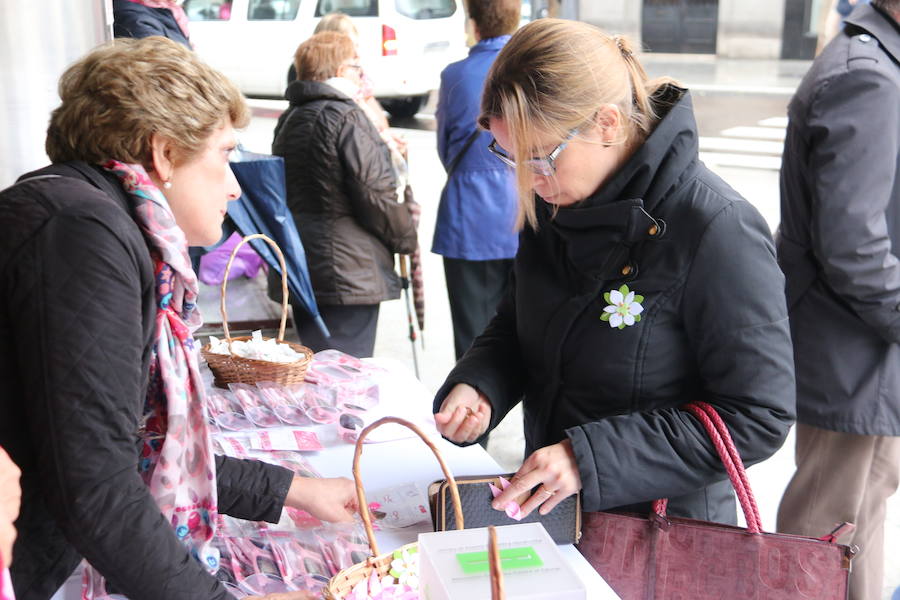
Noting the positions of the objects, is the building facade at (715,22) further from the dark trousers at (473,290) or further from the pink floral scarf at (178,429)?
the pink floral scarf at (178,429)

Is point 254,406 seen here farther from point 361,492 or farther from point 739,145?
point 739,145

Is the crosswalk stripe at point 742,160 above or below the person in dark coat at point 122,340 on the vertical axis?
below

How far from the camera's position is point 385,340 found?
514cm

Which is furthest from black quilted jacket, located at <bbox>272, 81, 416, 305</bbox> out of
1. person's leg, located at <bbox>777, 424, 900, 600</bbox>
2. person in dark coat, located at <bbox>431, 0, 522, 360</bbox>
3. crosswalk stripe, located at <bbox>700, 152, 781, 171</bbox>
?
crosswalk stripe, located at <bbox>700, 152, 781, 171</bbox>

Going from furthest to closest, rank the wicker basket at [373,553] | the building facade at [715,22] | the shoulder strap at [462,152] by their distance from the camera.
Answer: the building facade at [715,22], the shoulder strap at [462,152], the wicker basket at [373,553]

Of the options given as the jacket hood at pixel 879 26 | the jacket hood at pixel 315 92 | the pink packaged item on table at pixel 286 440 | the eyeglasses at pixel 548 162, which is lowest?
the pink packaged item on table at pixel 286 440

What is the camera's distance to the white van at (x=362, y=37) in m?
11.4

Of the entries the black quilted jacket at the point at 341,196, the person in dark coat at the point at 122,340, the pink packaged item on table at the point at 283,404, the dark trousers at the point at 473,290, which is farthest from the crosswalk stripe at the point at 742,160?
the person in dark coat at the point at 122,340

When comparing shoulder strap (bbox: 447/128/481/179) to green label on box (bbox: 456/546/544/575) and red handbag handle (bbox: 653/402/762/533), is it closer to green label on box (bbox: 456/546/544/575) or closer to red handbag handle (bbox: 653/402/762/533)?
red handbag handle (bbox: 653/402/762/533)

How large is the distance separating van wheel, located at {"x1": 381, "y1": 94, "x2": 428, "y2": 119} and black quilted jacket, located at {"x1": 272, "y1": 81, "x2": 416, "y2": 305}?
8885mm

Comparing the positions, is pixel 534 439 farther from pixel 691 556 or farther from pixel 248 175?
pixel 248 175

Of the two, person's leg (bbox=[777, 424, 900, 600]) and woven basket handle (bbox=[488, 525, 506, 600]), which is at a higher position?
woven basket handle (bbox=[488, 525, 506, 600])

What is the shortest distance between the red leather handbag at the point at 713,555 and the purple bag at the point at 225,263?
282 cm

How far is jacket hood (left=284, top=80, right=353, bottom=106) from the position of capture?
3.44 metres
